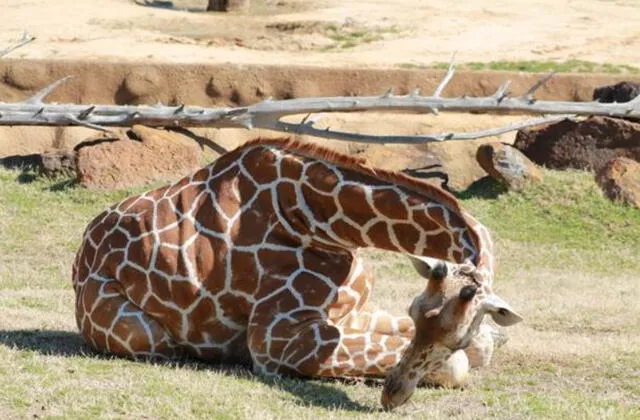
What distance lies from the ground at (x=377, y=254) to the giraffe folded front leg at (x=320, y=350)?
10 centimetres

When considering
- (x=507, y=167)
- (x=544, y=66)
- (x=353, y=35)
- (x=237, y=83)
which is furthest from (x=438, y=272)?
(x=353, y=35)

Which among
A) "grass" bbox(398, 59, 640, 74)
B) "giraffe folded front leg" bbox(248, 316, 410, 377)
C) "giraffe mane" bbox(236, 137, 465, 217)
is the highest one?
"giraffe mane" bbox(236, 137, 465, 217)

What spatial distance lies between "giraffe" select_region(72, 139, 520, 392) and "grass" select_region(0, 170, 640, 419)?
0.21m

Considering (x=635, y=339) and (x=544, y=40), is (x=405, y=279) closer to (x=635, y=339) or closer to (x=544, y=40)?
(x=635, y=339)

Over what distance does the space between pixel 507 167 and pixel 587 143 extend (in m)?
1.42

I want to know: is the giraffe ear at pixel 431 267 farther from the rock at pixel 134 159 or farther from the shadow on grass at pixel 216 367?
the rock at pixel 134 159

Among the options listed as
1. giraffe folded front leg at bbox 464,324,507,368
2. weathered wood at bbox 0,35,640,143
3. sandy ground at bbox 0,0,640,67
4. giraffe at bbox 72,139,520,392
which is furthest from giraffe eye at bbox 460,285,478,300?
sandy ground at bbox 0,0,640,67

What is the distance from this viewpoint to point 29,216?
16422 millimetres

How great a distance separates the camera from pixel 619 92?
1911 cm

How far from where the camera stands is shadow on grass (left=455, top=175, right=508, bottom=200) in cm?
1752

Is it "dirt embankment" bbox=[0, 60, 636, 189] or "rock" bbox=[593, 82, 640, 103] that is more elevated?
"rock" bbox=[593, 82, 640, 103]

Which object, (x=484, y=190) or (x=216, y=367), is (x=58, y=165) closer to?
(x=484, y=190)

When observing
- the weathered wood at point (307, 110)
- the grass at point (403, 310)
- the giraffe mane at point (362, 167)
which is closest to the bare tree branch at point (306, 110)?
the weathered wood at point (307, 110)

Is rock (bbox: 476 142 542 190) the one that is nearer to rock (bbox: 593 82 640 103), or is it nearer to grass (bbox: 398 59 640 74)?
rock (bbox: 593 82 640 103)
